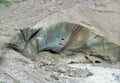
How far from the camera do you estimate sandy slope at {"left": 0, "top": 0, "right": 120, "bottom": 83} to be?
363 inches

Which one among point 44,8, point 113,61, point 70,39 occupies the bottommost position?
point 113,61

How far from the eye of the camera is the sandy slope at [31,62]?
9.22 meters

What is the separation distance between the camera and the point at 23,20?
11430 millimetres

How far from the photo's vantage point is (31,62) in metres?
10.2

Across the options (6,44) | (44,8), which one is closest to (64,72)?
(6,44)

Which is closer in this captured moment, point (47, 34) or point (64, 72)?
point (64, 72)

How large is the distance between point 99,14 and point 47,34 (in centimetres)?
201

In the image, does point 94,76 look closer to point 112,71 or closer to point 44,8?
point 112,71

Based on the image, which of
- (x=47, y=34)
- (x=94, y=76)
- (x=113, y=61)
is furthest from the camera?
(x=113, y=61)

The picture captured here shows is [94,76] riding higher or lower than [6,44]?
lower

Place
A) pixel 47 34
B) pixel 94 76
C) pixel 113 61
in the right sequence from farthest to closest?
pixel 113 61, pixel 47 34, pixel 94 76

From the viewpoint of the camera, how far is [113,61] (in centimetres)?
1186

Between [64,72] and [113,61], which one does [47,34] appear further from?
[113,61]

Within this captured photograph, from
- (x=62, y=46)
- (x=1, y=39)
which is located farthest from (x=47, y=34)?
(x=1, y=39)
